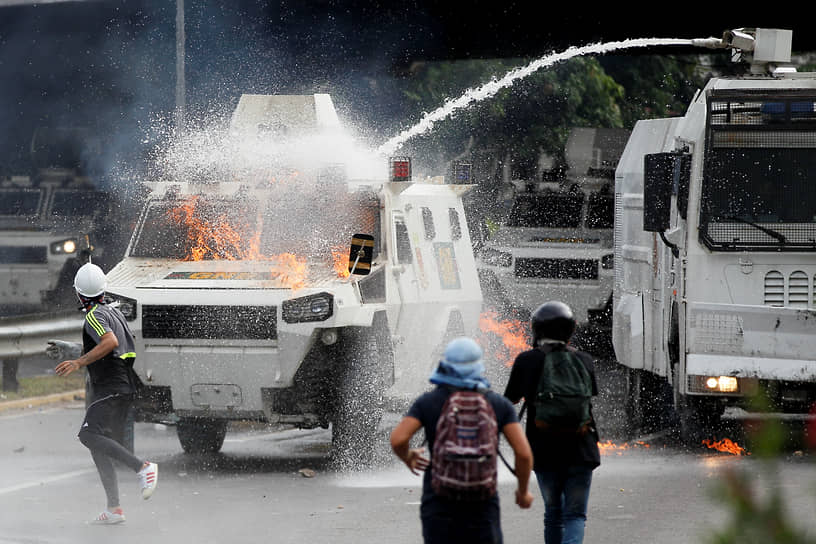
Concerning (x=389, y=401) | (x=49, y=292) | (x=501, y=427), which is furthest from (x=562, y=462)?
(x=49, y=292)

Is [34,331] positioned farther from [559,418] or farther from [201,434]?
[559,418]

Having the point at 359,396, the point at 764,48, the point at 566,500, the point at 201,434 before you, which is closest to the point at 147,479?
the point at 359,396

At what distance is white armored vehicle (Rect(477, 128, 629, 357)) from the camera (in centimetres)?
1981

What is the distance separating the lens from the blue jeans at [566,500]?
21.0 ft

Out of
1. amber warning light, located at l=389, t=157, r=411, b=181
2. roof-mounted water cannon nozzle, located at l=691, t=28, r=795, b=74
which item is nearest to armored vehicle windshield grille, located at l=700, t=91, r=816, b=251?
roof-mounted water cannon nozzle, located at l=691, t=28, r=795, b=74

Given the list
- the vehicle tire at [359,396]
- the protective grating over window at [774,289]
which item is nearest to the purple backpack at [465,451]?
the vehicle tire at [359,396]

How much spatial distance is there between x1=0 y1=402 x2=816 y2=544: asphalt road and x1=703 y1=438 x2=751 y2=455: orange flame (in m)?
0.19

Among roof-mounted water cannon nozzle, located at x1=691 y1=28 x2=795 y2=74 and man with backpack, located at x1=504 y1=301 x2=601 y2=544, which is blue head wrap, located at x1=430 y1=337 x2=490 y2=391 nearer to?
man with backpack, located at x1=504 y1=301 x2=601 y2=544

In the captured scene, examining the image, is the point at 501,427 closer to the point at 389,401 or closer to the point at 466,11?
the point at 389,401

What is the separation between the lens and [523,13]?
23609mm

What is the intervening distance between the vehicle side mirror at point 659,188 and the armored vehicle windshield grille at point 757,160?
0.38 meters

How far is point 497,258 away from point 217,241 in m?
9.34

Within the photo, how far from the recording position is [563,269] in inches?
787

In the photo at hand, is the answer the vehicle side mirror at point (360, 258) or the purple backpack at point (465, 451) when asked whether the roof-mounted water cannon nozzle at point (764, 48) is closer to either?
the vehicle side mirror at point (360, 258)
